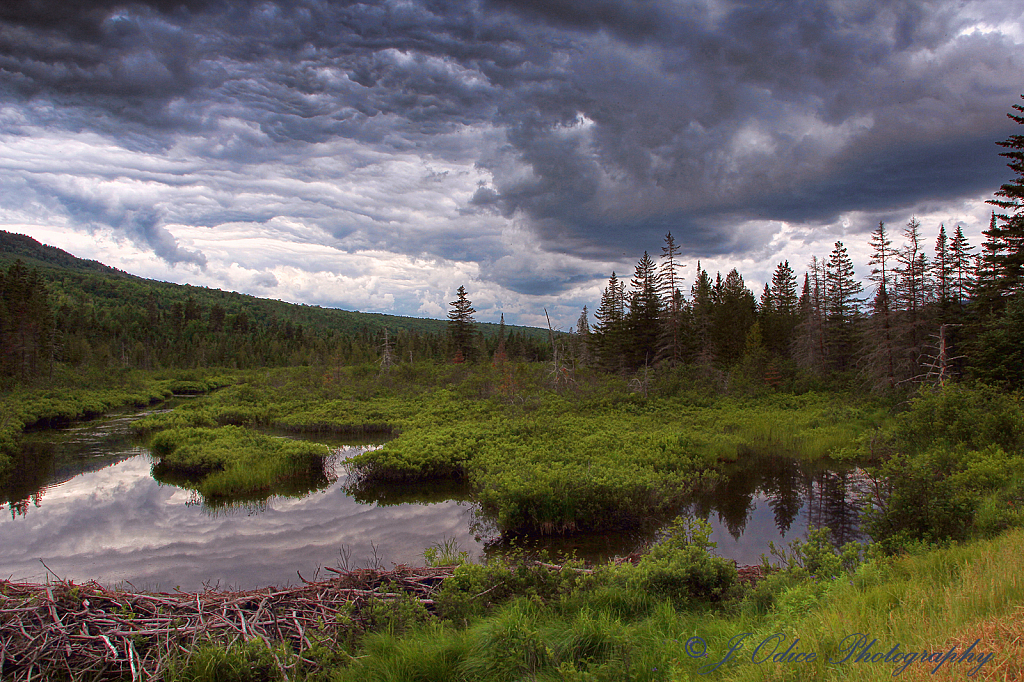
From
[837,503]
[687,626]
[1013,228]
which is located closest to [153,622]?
[687,626]

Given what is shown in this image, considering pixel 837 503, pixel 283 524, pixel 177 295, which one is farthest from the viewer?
pixel 177 295

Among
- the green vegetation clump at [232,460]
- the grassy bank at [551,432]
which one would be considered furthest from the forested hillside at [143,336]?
the green vegetation clump at [232,460]

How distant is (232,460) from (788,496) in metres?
20.9

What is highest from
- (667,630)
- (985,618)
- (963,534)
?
(985,618)

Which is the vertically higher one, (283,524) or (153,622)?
(153,622)

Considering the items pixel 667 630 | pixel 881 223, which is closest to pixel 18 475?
pixel 667 630

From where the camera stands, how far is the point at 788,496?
17000 millimetres

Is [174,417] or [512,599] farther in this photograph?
[174,417]

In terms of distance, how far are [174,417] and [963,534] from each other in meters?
36.6

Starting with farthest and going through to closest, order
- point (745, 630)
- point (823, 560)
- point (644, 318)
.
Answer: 1. point (644, 318)
2. point (823, 560)
3. point (745, 630)

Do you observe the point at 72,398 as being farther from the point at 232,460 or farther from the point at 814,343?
the point at 814,343

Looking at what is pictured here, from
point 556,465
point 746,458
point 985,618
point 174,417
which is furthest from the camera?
point 174,417

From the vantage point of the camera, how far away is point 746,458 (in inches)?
870

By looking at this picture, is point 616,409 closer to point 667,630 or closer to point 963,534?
point 963,534
